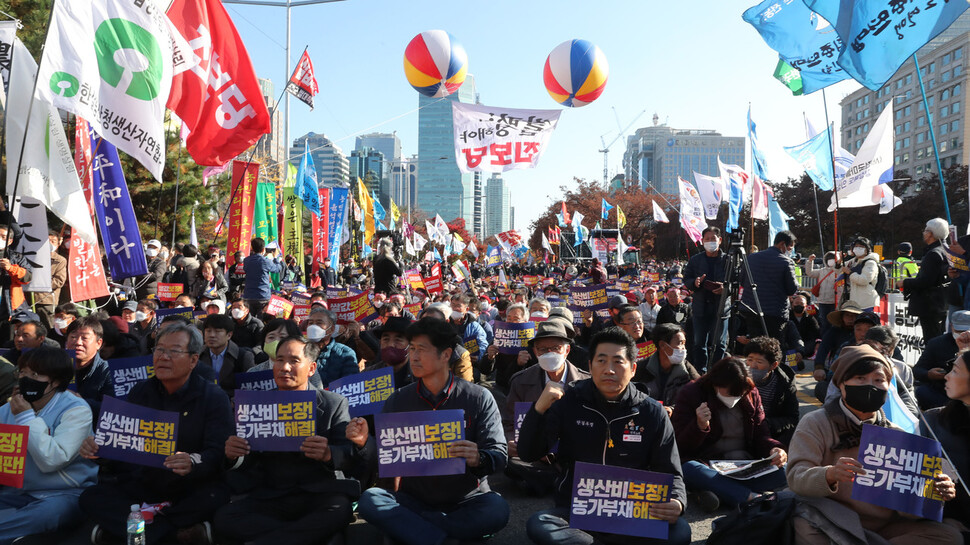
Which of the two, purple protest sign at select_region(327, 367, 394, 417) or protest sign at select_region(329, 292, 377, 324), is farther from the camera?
protest sign at select_region(329, 292, 377, 324)

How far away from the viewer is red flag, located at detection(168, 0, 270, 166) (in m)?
7.43

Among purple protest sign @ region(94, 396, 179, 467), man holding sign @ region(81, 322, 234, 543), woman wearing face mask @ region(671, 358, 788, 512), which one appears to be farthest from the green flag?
purple protest sign @ region(94, 396, 179, 467)

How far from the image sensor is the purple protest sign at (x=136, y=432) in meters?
4.05

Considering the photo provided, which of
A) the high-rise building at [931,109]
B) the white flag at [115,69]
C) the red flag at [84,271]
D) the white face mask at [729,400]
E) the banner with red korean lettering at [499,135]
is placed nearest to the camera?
the white face mask at [729,400]

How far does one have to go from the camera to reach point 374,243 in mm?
28219

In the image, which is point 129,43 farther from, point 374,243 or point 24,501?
point 374,243

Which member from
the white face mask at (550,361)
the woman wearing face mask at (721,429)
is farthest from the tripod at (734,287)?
the white face mask at (550,361)

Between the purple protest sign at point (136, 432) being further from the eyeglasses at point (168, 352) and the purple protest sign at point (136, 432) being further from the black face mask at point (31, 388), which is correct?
the black face mask at point (31, 388)

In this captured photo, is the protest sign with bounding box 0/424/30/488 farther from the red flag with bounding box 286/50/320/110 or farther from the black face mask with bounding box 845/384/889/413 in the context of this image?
the red flag with bounding box 286/50/320/110

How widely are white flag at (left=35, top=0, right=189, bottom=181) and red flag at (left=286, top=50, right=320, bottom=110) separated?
385 inches

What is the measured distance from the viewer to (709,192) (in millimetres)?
23250

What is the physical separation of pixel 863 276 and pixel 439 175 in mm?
138817

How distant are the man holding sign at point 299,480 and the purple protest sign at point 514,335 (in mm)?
2989

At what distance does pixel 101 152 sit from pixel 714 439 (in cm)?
681
